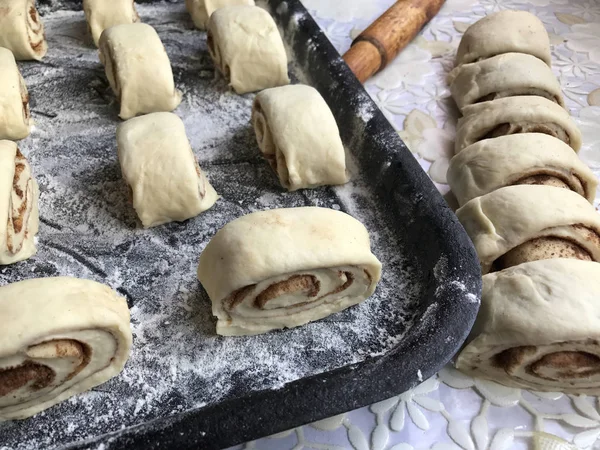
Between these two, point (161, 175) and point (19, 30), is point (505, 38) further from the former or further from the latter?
point (19, 30)

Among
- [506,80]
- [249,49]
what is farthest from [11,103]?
[506,80]

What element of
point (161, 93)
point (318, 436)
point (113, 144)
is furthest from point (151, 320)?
point (161, 93)

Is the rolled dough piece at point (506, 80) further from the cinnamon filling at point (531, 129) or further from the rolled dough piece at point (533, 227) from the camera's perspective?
the rolled dough piece at point (533, 227)

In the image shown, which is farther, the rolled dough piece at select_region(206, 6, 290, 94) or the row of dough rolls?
the rolled dough piece at select_region(206, 6, 290, 94)

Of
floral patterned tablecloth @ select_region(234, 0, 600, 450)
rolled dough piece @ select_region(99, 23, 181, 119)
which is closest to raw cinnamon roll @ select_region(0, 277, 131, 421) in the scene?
floral patterned tablecloth @ select_region(234, 0, 600, 450)

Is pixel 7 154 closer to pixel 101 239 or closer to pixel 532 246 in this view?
pixel 101 239

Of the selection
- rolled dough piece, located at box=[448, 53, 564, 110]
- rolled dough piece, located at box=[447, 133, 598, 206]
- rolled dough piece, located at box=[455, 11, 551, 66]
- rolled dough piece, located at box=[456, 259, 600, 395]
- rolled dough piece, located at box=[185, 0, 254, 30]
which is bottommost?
rolled dough piece, located at box=[456, 259, 600, 395]

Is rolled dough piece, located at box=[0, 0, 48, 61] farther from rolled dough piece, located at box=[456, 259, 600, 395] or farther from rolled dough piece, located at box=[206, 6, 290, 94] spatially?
rolled dough piece, located at box=[456, 259, 600, 395]
